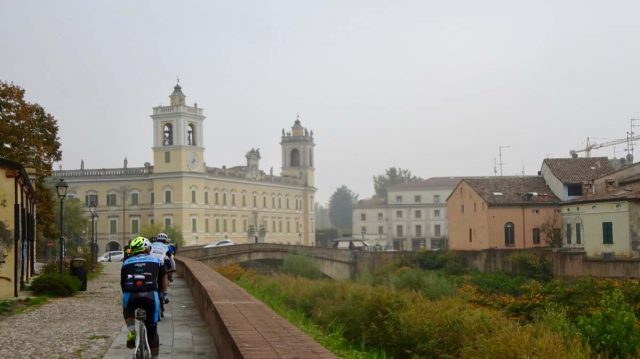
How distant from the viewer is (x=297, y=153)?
368ft

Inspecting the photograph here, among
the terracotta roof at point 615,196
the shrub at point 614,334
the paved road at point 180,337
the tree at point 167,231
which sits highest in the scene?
the terracotta roof at point 615,196

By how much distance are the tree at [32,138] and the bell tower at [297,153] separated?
235 ft

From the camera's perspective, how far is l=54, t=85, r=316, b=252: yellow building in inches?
3501

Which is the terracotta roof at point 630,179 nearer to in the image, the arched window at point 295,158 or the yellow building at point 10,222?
the yellow building at point 10,222

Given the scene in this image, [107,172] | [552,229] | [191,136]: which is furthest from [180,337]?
[107,172]

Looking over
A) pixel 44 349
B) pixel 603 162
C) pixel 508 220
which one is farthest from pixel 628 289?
pixel 603 162

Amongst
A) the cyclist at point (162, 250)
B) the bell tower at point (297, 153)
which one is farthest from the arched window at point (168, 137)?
the cyclist at point (162, 250)

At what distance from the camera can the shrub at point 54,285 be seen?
918 inches

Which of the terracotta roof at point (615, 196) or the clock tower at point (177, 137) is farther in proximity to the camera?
the clock tower at point (177, 137)

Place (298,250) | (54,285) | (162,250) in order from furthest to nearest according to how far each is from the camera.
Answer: (298,250)
(54,285)
(162,250)

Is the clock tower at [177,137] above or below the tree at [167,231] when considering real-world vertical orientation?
above

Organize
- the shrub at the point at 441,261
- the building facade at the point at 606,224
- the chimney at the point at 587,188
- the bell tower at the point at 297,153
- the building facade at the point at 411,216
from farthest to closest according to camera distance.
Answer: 1. the building facade at the point at 411,216
2. the bell tower at the point at 297,153
3. the shrub at the point at 441,261
4. the chimney at the point at 587,188
5. the building facade at the point at 606,224

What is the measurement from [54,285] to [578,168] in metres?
43.5

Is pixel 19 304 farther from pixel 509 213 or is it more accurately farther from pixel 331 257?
pixel 331 257
